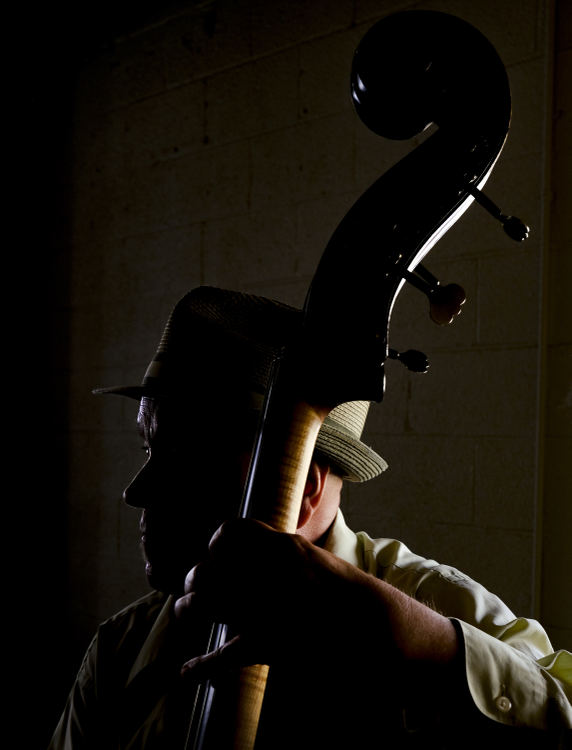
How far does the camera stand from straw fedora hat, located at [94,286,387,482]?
3.05 ft

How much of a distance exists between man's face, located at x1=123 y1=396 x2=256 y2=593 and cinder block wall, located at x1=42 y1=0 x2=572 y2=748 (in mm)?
824

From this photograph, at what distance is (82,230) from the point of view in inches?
95.9

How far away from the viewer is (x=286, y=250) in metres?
1.87

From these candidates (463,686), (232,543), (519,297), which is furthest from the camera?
(519,297)

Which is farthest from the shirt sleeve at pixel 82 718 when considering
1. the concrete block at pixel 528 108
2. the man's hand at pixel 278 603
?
the concrete block at pixel 528 108

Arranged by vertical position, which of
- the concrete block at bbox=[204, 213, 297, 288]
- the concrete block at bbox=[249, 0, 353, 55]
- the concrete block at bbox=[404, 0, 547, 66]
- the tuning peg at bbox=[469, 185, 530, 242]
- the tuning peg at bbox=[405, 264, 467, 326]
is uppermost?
the concrete block at bbox=[249, 0, 353, 55]

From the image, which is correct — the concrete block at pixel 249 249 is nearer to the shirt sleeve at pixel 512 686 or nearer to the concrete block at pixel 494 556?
the concrete block at pixel 494 556

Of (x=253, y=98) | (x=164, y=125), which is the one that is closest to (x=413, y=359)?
(x=253, y=98)

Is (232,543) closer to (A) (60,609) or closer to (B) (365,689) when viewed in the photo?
(B) (365,689)

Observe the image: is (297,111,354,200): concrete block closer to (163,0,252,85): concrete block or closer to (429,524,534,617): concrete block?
(163,0,252,85): concrete block

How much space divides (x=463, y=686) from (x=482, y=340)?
1019 millimetres

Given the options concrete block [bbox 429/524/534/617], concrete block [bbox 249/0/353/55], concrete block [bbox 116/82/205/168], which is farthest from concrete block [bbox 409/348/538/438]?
concrete block [bbox 116/82/205/168]

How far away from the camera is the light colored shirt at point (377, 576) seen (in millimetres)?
714

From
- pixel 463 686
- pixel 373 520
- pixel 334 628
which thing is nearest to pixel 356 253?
pixel 334 628
